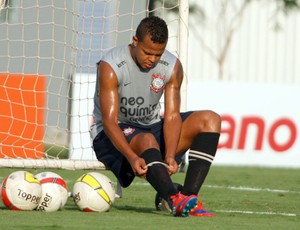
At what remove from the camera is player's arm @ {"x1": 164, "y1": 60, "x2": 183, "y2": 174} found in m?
8.09

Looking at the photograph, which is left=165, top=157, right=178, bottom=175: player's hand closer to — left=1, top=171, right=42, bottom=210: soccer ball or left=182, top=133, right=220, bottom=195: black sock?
left=182, top=133, right=220, bottom=195: black sock

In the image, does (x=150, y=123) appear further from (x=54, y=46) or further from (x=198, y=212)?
(x=54, y=46)

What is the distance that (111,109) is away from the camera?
8055 millimetres

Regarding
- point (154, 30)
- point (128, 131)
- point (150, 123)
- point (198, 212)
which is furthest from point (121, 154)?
point (154, 30)

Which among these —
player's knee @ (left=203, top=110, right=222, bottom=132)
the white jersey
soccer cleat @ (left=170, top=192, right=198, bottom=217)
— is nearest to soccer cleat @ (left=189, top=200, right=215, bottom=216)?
soccer cleat @ (left=170, top=192, right=198, bottom=217)

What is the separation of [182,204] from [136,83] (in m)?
1.18

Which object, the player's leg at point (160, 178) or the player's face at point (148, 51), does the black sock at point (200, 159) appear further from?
the player's face at point (148, 51)

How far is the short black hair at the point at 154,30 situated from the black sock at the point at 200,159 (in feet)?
2.65

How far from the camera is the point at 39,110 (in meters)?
11.9

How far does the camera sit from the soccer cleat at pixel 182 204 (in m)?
7.55

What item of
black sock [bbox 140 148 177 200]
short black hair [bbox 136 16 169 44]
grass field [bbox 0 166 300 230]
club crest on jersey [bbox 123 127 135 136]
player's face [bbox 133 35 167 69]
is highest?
short black hair [bbox 136 16 169 44]

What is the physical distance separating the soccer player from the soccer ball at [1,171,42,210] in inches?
25.8

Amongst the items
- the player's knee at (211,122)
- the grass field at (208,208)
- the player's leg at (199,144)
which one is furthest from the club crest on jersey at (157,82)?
the grass field at (208,208)

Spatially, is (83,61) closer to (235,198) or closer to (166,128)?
(235,198)
